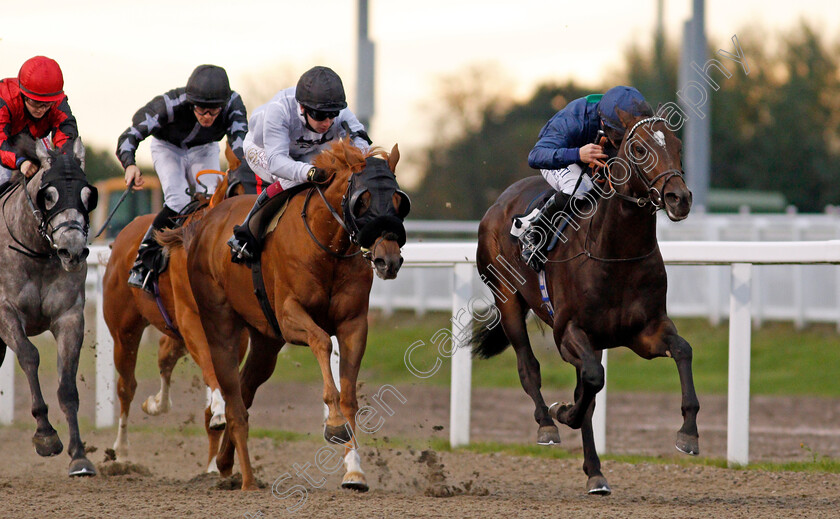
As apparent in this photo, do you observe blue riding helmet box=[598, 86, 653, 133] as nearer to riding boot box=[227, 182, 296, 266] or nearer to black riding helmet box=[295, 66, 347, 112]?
black riding helmet box=[295, 66, 347, 112]

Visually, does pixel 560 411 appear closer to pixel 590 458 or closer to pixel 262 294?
pixel 590 458

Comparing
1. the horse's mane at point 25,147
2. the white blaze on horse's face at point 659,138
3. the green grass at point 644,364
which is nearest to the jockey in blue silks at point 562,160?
the white blaze on horse's face at point 659,138

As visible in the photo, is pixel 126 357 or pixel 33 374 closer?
pixel 33 374

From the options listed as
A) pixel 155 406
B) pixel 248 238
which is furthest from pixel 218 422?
pixel 155 406

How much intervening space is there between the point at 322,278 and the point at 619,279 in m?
1.45

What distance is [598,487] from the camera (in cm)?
568

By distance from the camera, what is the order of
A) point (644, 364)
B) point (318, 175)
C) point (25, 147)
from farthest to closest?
point (644, 364) → point (25, 147) → point (318, 175)

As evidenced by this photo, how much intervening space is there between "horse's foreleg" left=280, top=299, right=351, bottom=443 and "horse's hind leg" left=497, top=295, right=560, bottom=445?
4.39 ft

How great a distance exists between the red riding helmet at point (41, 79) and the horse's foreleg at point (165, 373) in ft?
6.80

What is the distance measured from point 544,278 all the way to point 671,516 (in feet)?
5.06

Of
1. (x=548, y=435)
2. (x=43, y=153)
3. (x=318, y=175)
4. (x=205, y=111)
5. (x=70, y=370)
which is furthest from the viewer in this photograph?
(x=205, y=111)

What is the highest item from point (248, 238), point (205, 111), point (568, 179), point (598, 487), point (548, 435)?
point (205, 111)

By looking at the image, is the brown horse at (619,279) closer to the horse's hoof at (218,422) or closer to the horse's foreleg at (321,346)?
the horse's foreleg at (321,346)

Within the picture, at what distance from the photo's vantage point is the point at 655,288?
17.7 feet
